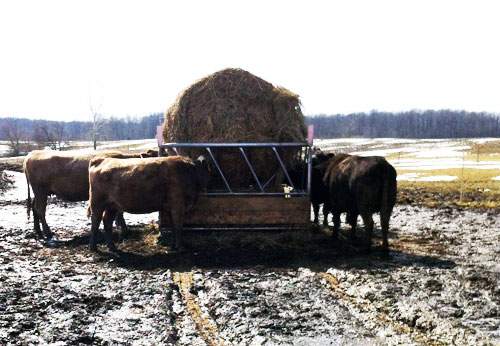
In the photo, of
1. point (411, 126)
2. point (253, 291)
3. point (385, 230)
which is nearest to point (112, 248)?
point (253, 291)

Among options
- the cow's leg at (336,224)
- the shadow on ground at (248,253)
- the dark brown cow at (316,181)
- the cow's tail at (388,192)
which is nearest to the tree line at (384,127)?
the dark brown cow at (316,181)

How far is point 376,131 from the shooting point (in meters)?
128

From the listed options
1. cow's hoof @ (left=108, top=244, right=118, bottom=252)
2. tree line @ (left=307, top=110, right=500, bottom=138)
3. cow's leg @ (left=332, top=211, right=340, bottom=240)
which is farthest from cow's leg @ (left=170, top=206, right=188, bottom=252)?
tree line @ (left=307, top=110, right=500, bottom=138)

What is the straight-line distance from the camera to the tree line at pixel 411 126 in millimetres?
122062

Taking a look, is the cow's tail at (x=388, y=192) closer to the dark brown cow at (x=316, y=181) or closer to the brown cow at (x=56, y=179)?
the dark brown cow at (x=316, y=181)

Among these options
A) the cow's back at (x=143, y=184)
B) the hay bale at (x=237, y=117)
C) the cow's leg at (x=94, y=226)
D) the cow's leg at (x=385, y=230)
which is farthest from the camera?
the hay bale at (x=237, y=117)

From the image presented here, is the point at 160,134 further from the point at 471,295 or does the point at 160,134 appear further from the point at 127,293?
the point at 471,295

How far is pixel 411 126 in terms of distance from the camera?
427 feet

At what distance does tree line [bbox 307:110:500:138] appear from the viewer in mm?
122062

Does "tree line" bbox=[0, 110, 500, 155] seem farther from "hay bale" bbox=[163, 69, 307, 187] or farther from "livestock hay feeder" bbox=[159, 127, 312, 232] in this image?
"livestock hay feeder" bbox=[159, 127, 312, 232]

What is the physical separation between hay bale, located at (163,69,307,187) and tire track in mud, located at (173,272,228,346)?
394cm

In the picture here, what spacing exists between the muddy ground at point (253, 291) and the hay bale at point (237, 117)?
1943mm

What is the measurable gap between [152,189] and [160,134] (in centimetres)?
159

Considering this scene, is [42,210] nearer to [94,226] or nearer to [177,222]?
[94,226]
